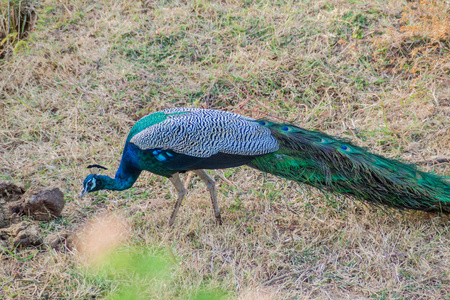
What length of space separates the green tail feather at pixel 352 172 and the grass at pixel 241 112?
13 cm

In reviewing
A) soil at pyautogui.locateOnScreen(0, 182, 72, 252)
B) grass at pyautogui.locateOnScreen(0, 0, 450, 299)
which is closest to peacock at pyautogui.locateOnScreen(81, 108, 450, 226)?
grass at pyautogui.locateOnScreen(0, 0, 450, 299)

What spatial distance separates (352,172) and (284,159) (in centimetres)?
40

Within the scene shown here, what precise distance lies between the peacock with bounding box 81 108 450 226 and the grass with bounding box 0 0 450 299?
0.15 meters

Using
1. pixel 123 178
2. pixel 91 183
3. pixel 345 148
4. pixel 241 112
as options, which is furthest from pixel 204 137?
pixel 241 112

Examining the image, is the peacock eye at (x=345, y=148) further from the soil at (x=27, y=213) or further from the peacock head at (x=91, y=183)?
the soil at (x=27, y=213)

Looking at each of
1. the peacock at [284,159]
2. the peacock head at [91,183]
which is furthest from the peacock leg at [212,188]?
the peacock head at [91,183]

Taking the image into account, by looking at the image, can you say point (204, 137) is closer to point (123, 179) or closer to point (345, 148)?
point (123, 179)

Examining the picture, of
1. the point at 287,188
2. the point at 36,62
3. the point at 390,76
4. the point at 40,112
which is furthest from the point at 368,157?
the point at 36,62

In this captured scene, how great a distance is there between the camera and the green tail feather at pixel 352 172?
8.84ft

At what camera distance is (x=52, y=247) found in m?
2.82

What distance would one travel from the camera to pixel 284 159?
2.80 meters

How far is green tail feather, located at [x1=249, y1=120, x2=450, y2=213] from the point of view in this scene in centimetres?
270

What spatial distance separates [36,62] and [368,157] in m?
3.38

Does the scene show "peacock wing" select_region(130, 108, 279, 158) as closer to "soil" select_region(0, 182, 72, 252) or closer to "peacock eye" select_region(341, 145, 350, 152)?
"peacock eye" select_region(341, 145, 350, 152)
